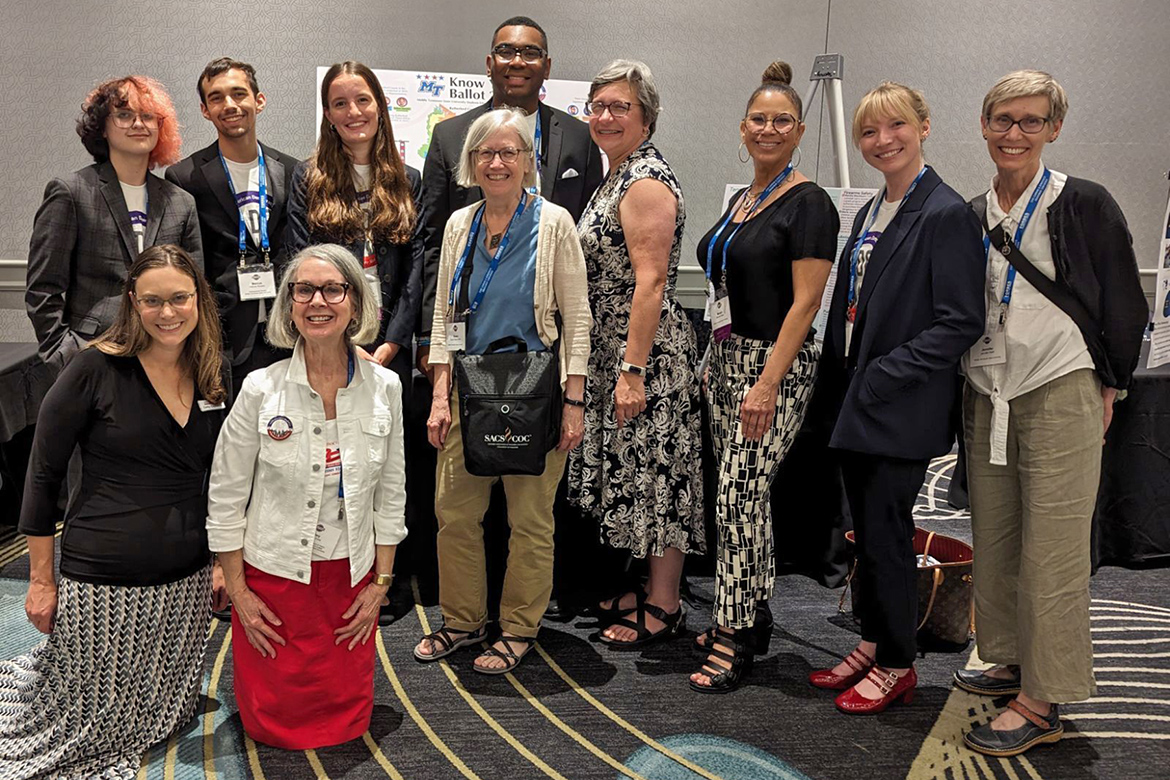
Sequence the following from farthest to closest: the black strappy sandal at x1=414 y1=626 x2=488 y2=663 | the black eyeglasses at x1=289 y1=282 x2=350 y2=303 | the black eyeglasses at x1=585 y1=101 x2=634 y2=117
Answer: the black strappy sandal at x1=414 y1=626 x2=488 y2=663 < the black eyeglasses at x1=585 y1=101 x2=634 y2=117 < the black eyeglasses at x1=289 y1=282 x2=350 y2=303

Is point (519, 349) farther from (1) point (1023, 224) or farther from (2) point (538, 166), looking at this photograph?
(1) point (1023, 224)

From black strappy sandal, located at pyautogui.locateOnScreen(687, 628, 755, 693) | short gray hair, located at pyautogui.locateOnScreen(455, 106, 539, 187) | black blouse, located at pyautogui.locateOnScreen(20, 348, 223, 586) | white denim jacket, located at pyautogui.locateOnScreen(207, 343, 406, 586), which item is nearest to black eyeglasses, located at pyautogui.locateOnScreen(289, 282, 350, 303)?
white denim jacket, located at pyautogui.locateOnScreen(207, 343, 406, 586)

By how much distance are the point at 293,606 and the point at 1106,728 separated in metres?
2.17

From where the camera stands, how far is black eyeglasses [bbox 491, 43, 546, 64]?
9.88ft

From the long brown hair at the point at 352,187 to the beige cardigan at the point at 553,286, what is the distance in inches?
11.0

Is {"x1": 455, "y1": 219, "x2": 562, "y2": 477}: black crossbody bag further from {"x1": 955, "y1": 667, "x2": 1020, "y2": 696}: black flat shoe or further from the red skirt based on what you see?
{"x1": 955, "y1": 667, "x2": 1020, "y2": 696}: black flat shoe

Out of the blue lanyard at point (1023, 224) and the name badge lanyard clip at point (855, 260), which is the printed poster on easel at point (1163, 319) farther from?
the name badge lanyard clip at point (855, 260)

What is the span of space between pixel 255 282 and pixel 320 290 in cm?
79

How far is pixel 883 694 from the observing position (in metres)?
2.49

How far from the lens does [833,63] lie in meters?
3.97

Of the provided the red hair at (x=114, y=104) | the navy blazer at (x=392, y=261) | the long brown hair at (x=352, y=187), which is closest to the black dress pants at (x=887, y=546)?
the navy blazer at (x=392, y=261)

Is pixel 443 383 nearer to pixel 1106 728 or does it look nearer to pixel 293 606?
pixel 293 606

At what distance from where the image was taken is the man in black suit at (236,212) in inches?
111

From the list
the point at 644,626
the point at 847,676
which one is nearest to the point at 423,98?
the point at 644,626
